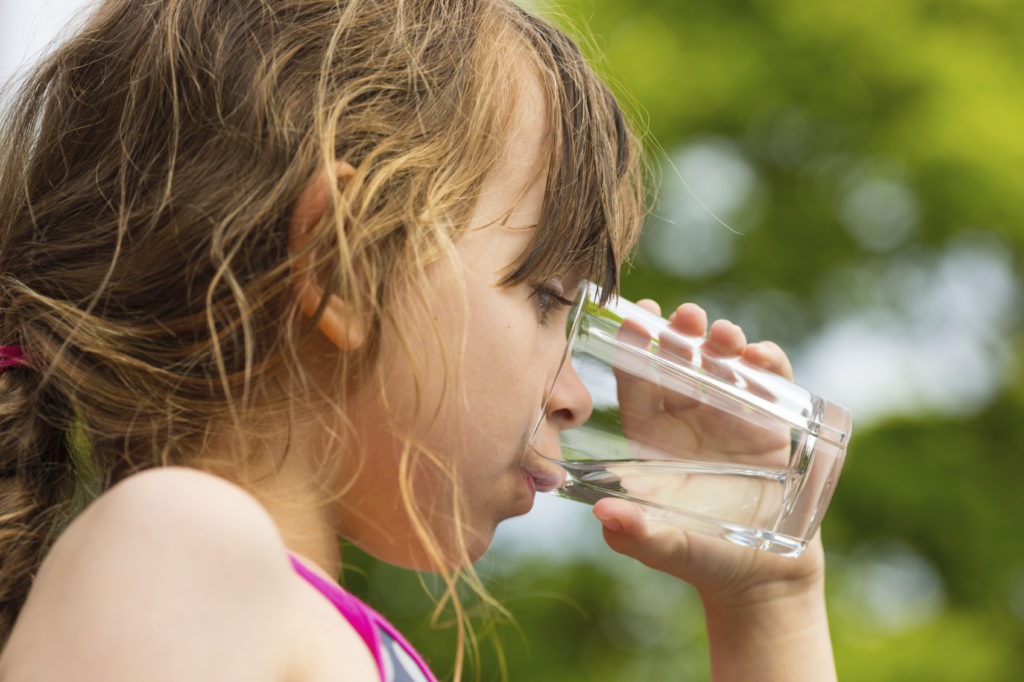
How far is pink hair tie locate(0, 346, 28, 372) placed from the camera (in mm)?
1199

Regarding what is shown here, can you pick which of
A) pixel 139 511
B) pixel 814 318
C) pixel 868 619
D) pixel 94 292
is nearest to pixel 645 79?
pixel 814 318

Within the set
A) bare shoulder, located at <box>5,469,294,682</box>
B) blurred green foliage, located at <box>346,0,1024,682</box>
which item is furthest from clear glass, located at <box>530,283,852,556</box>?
blurred green foliage, located at <box>346,0,1024,682</box>

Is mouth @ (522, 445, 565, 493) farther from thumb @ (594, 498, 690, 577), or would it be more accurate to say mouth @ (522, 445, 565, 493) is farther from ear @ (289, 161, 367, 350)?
ear @ (289, 161, 367, 350)

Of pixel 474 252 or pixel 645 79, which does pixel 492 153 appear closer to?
pixel 474 252

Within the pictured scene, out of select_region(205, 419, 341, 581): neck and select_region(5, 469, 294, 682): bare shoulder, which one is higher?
select_region(5, 469, 294, 682): bare shoulder

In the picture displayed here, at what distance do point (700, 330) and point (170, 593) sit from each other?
0.96 m

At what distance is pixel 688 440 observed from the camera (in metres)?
1.42

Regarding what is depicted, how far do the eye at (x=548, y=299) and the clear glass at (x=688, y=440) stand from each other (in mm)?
36

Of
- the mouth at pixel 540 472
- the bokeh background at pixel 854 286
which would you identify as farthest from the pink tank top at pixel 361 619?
the bokeh background at pixel 854 286

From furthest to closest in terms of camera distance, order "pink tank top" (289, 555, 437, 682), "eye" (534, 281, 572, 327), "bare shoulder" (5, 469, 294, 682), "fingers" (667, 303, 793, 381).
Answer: "fingers" (667, 303, 793, 381) < "eye" (534, 281, 572, 327) < "pink tank top" (289, 555, 437, 682) < "bare shoulder" (5, 469, 294, 682)

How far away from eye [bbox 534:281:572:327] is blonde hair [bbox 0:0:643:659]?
3 cm

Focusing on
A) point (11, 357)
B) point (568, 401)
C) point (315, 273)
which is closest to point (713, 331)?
point (568, 401)

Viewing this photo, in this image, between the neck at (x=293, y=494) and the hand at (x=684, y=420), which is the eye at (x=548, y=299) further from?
the neck at (x=293, y=494)

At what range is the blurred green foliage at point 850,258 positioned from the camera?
10.9 feet
